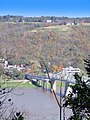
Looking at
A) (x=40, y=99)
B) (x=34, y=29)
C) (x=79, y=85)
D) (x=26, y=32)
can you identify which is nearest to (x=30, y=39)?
(x=26, y=32)

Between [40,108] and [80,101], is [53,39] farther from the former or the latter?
[80,101]

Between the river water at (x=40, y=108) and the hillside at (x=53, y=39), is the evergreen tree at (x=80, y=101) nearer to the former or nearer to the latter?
the river water at (x=40, y=108)

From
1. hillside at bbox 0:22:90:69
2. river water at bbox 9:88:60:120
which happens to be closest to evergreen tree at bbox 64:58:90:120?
river water at bbox 9:88:60:120

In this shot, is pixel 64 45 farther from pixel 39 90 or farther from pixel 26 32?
pixel 39 90

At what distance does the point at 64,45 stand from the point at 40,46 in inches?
92.7

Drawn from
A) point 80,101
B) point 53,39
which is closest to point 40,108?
point 80,101

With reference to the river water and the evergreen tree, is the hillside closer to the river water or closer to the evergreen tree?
the river water

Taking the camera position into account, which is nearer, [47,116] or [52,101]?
[47,116]

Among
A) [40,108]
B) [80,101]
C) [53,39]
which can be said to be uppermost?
[80,101]

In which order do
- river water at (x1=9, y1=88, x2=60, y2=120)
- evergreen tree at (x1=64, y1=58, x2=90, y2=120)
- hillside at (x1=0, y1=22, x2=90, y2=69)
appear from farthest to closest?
hillside at (x1=0, y1=22, x2=90, y2=69)
river water at (x1=9, y1=88, x2=60, y2=120)
evergreen tree at (x1=64, y1=58, x2=90, y2=120)

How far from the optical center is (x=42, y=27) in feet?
76.1

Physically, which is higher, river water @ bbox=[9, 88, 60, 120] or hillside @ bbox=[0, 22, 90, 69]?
hillside @ bbox=[0, 22, 90, 69]

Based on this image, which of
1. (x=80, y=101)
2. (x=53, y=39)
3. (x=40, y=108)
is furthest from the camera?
(x=53, y=39)

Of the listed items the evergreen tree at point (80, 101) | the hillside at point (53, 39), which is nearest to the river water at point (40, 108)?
the hillside at point (53, 39)
